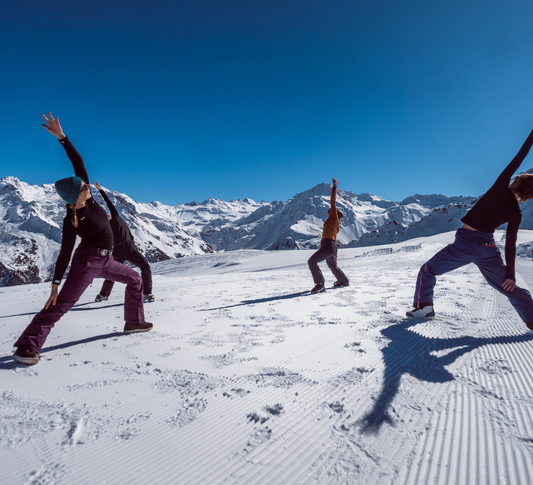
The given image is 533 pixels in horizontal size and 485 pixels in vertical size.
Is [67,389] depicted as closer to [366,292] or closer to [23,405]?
[23,405]

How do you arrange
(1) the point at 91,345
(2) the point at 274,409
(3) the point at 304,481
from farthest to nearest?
(1) the point at 91,345, (2) the point at 274,409, (3) the point at 304,481

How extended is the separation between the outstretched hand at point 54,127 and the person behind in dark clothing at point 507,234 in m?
4.54

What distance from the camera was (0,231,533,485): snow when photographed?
1274 mm

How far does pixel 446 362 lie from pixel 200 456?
6.70 ft

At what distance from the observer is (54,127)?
2.96 meters

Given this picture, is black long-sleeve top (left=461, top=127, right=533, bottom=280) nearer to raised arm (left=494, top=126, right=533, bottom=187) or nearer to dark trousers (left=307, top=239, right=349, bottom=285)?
raised arm (left=494, top=126, right=533, bottom=187)

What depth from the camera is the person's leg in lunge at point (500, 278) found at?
295 cm

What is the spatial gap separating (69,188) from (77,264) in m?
0.75

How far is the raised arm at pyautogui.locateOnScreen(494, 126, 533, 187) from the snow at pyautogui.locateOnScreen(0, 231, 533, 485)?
5.30 feet

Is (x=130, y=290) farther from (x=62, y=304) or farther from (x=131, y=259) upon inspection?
(x=131, y=259)

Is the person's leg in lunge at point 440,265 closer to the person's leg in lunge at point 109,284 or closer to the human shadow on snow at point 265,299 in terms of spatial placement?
the human shadow on snow at point 265,299

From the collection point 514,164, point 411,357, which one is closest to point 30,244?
point 411,357

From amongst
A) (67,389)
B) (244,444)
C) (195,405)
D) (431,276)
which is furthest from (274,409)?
(431,276)

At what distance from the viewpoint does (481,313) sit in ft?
12.8
